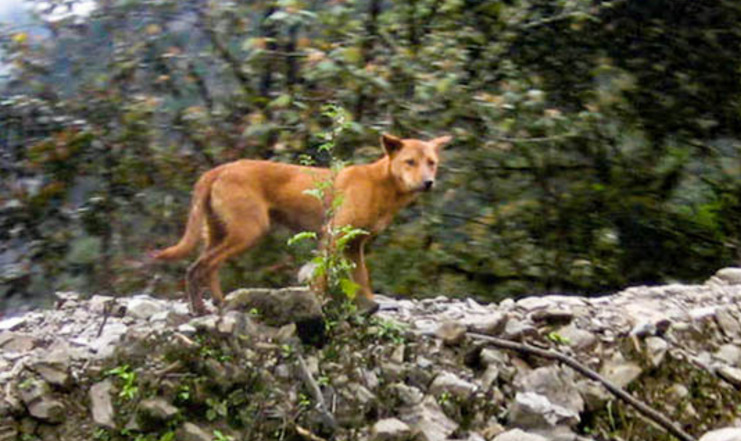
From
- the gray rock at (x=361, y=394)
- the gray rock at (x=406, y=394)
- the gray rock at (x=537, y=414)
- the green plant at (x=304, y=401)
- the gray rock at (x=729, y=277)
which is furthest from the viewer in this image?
the gray rock at (x=729, y=277)

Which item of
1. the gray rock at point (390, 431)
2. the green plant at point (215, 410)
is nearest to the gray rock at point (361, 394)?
the gray rock at point (390, 431)

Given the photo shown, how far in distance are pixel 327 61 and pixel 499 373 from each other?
11.3 feet

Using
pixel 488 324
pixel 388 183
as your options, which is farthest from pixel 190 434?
pixel 388 183

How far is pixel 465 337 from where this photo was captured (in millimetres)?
6234

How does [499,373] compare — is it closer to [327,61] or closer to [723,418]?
[723,418]

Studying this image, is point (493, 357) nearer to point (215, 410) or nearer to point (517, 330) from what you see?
point (517, 330)

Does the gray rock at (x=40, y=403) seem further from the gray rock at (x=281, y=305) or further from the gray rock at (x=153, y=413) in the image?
the gray rock at (x=281, y=305)

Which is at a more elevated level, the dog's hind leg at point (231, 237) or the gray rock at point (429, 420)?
the gray rock at point (429, 420)

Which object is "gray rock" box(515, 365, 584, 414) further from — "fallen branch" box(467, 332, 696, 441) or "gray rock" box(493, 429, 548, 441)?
"gray rock" box(493, 429, 548, 441)

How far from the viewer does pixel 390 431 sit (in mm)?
5570

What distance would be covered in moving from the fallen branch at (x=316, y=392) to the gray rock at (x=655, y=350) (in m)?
1.91

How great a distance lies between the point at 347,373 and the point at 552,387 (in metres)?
1.00

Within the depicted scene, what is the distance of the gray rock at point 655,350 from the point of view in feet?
22.0

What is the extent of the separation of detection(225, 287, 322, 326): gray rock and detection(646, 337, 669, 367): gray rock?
1.82 meters
